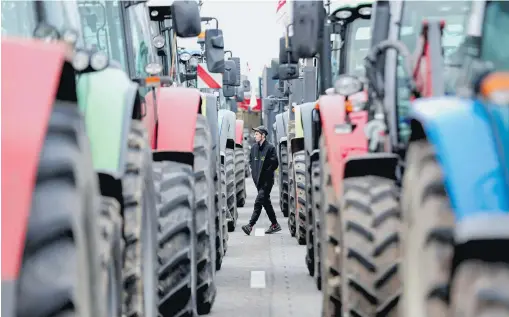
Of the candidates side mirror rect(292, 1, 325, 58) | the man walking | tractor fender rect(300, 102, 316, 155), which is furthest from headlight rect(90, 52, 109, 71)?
the man walking

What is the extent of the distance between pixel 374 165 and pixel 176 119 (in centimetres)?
187

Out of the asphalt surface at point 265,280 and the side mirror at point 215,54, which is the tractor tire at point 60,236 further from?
the side mirror at point 215,54

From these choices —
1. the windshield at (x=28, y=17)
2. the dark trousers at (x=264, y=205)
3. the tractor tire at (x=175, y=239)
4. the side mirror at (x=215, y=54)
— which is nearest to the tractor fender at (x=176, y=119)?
the tractor tire at (x=175, y=239)

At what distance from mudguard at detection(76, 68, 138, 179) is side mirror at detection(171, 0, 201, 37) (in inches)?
116

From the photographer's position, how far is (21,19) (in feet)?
16.9

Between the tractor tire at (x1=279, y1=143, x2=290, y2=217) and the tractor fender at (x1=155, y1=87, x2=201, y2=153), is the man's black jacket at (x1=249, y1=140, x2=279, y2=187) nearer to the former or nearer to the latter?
the tractor tire at (x1=279, y1=143, x2=290, y2=217)

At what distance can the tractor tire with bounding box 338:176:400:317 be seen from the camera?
542 centimetres

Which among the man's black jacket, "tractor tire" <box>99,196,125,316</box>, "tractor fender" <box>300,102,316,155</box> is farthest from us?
the man's black jacket

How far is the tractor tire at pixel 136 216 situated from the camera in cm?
499

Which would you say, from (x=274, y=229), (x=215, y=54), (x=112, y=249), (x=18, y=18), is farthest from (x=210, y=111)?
(x=112, y=249)

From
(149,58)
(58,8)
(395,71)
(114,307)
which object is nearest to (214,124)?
(149,58)

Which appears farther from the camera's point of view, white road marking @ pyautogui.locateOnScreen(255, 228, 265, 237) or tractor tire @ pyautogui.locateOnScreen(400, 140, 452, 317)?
white road marking @ pyautogui.locateOnScreen(255, 228, 265, 237)

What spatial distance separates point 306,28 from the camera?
6891mm

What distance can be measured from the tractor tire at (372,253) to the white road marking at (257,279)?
16.5 feet
